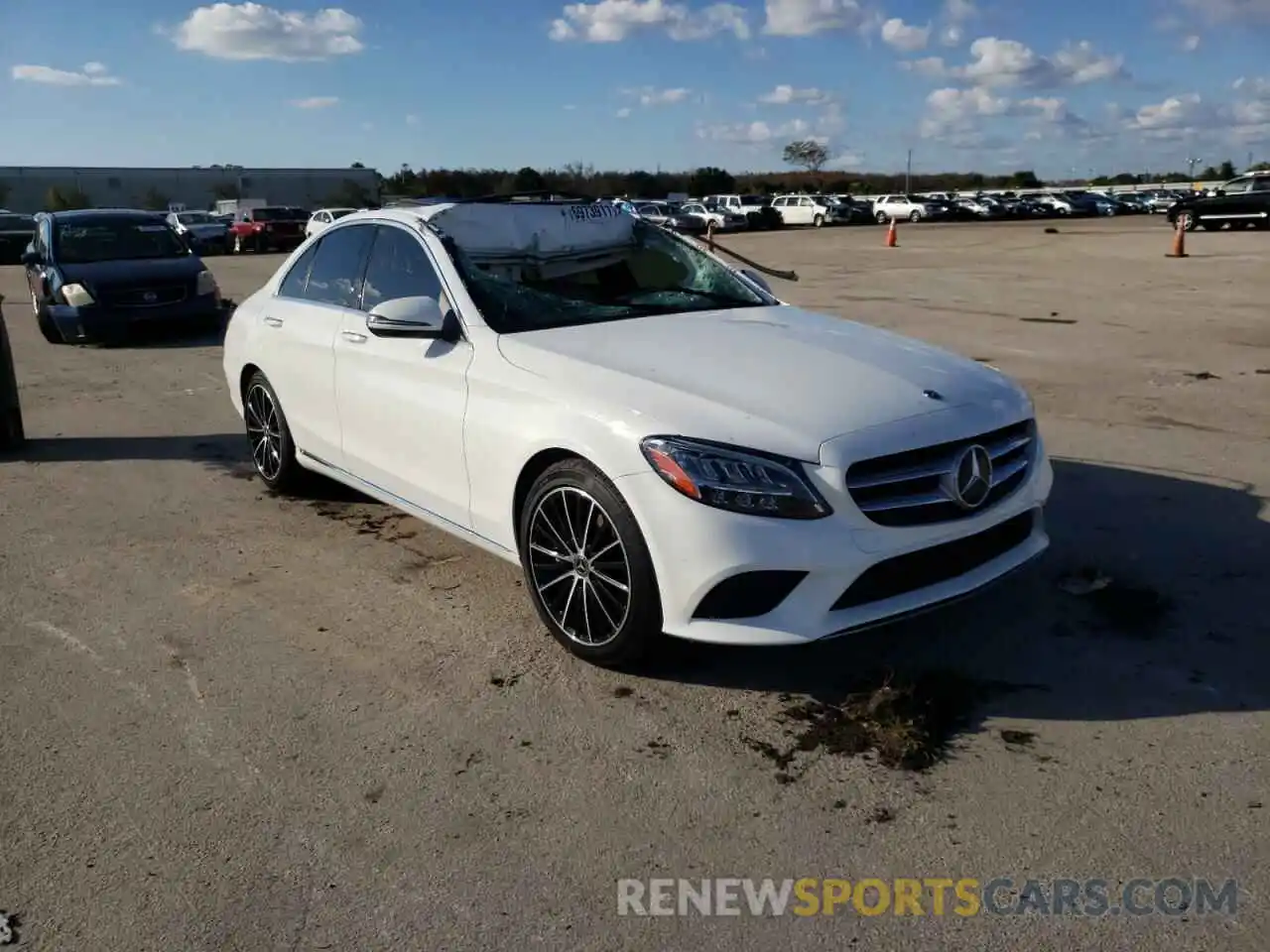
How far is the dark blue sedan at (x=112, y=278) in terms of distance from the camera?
12.8 m

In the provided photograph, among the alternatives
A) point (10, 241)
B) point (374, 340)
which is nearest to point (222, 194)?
point (10, 241)

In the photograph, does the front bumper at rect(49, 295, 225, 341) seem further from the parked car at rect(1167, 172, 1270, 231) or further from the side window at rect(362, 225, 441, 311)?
the parked car at rect(1167, 172, 1270, 231)

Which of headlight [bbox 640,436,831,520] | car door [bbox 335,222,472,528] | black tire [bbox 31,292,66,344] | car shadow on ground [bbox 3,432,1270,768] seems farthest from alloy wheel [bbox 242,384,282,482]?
black tire [bbox 31,292,66,344]

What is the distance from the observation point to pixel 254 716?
3873mm

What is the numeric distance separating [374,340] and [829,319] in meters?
2.10

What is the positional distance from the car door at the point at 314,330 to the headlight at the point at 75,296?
7.66 m

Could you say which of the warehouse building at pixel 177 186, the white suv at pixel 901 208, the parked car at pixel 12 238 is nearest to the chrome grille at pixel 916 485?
the parked car at pixel 12 238

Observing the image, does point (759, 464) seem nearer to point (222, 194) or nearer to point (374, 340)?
point (374, 340)

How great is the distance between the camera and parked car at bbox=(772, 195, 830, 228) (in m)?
56.5

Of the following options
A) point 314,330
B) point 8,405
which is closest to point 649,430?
point 314,330

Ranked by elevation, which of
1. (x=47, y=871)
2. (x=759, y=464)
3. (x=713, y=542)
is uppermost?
(x=759, y=464)

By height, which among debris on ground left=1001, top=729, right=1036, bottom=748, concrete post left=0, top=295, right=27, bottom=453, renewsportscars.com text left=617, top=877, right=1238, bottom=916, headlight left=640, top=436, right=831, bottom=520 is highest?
headlight left=640, top=436, right=831, bottom=520

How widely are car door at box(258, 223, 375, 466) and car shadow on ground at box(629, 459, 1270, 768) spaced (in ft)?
8.06

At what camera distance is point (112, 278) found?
12961 millimetres
